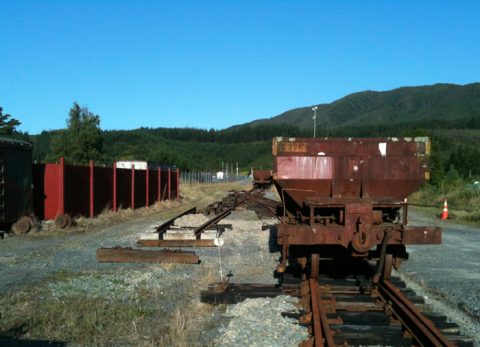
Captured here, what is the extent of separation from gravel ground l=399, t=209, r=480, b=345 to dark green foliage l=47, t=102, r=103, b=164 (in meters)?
59.5

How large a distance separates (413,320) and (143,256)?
6484 millimetres

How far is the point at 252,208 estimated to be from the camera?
83.6 feet

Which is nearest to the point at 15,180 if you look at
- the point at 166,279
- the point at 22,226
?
the point at 22,226

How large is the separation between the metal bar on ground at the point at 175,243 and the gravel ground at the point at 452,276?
484cm

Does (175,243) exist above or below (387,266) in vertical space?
below

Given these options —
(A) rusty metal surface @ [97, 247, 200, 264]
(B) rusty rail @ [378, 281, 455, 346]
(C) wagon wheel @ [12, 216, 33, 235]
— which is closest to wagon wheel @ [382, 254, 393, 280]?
(B) rusty rail @ [378, 281, 455, 346]

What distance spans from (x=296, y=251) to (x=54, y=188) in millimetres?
12420

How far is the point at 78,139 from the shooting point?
70.0 metres

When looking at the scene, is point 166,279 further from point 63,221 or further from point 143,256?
point 63,221

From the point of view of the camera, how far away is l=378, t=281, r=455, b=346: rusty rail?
5328 millimetres

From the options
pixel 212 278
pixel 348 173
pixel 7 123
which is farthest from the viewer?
pixel 7 123

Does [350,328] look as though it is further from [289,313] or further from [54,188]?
[54,188]

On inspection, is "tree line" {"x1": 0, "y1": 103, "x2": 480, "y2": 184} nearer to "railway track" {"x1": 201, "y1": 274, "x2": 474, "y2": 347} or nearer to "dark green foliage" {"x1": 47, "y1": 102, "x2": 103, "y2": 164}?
"dark green foliage" {"x1": 47, "y1": 102, "x2": 103, "y2": 164}

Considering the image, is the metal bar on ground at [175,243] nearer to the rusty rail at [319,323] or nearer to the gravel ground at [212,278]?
the gravel ground at [212,278]
